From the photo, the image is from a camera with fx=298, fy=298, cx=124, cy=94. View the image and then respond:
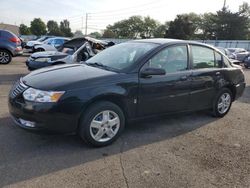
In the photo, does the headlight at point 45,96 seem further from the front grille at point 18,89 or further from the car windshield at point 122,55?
the car windshield at point 122,55

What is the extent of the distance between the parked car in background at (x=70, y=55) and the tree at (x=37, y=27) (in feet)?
221

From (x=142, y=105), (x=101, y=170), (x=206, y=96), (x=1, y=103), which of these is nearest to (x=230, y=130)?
(x=206, y=96)

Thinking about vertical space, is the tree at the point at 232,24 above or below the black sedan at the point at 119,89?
above

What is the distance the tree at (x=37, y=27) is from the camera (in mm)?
74438

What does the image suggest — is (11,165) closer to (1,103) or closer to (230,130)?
(1,103)

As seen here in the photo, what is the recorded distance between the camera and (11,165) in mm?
3689

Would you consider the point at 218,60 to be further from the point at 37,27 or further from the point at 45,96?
the point at 37,27

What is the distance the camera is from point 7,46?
13.7 meters

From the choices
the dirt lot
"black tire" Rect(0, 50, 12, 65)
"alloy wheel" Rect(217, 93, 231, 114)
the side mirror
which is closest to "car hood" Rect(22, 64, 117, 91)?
the side mirror

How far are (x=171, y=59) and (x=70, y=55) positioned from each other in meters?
5.51

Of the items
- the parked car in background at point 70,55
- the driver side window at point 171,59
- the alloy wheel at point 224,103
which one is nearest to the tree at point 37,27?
the parked car in background at point 70,55

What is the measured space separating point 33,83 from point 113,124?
1.30m

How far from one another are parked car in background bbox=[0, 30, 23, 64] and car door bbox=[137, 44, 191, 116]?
1055 cm

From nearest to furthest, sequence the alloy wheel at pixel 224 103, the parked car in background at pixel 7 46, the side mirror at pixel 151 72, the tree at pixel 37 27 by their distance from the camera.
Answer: the side mirror at pixel 151 72, the alloy wheel at pixel 224 103, the parked car in background at pixel 7 46, the tree at pixel 37 27
